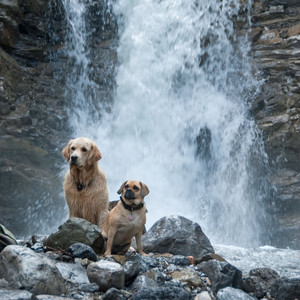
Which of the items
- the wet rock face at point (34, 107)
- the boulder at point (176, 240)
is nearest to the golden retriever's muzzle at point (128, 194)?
the boulder at point (176, 240)

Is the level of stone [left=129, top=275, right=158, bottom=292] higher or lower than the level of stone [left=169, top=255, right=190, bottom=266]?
lower

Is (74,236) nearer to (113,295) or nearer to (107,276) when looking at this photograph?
(107,276)

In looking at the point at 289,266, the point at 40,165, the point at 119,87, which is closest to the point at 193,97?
the point at 119,87

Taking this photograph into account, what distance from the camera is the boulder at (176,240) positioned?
567 centimetres

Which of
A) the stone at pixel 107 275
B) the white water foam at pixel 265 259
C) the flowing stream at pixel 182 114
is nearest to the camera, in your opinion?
the stone at pixel 107 275

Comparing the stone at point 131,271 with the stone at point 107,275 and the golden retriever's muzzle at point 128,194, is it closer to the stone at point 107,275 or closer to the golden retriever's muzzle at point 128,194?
the stone at point 107,275

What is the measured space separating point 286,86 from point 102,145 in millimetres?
8473

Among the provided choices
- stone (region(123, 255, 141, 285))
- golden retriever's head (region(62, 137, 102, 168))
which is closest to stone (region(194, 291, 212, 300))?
stone (region(123, 255, 141, 285))

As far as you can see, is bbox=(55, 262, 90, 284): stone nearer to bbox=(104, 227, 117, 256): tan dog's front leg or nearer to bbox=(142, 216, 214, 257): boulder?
bbox=(104, 227, 117, 256): tan dog's front leg

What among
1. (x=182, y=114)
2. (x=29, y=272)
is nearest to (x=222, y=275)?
(x=29, y=272)

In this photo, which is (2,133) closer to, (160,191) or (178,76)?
(160,191)

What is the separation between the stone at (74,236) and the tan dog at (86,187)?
2.65 feet

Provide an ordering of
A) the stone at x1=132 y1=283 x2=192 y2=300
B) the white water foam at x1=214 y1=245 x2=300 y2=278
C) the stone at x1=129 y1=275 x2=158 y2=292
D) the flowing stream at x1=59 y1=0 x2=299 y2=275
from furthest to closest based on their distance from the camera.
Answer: the flowing stream at x1=59 y1=0 x2=299 y2=275
the white water foam at x1=214 y1=245 x2=300 y2=278
the stone at x1=129 y1=275 x2=158 y2=292
the stone at x1=132 y1=283 x2=192 y2=300

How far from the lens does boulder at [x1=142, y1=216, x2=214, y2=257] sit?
5.67 meters
